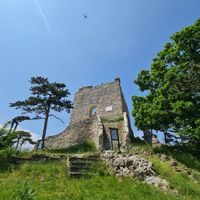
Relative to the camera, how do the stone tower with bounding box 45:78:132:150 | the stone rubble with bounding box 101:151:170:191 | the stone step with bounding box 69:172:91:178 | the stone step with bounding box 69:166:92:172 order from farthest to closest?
the stone tower with bounding box 45:78:132:150
the stone step with bounding box 69:166:92:172
the stone step with bounding box 69:172:91:178
the stone rubble with bounding box 101:151:170:191

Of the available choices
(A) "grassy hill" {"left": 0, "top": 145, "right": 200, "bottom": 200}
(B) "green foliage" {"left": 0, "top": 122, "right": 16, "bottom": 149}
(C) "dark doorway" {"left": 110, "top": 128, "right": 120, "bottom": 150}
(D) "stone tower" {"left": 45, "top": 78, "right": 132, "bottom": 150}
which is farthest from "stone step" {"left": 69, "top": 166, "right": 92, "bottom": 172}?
(C) "dark doorway" {"left": 110, "top": 128, "right": 120, "bottom": 150}

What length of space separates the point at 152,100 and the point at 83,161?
7.87 meters

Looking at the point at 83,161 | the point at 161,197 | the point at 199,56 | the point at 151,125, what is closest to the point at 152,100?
the point at 151,125

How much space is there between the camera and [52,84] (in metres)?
20.0

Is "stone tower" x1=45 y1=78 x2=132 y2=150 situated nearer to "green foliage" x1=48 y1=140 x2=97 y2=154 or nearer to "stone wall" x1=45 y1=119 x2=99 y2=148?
"stone wall" x1=45 y1=119 x2=99 y2=148

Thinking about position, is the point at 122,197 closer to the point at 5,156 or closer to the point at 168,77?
the point at 5,156

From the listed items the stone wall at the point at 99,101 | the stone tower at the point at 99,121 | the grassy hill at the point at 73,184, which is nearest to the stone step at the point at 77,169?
the grassy hill at the point at 73,184

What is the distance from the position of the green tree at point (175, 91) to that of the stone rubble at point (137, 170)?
15.6 feet

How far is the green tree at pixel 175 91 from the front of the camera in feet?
44.2

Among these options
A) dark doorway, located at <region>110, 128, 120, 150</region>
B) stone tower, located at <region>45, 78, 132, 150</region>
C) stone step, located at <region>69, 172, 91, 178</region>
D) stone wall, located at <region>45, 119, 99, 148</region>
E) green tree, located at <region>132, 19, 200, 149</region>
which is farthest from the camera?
stone wall, located at <region>45, 119, 99, 148</region>

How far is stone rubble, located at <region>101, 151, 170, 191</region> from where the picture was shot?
8.75 metres

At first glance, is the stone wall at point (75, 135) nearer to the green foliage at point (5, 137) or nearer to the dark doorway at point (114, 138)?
the dark doorway at point (114, 138)

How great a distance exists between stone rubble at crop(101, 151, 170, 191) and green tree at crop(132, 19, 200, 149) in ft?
15.6

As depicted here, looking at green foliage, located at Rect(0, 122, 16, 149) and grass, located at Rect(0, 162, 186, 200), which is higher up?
green foliage, located at Rect(0, 122, 16, 149)
